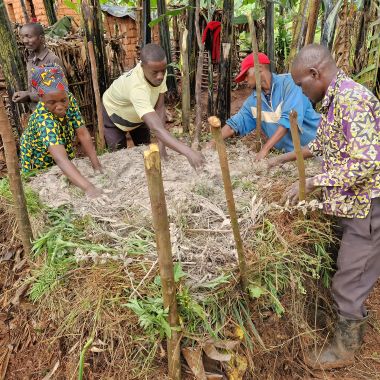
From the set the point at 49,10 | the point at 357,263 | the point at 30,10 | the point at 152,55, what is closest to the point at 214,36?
the point at 152,55

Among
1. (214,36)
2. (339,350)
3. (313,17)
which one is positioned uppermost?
(313,17)

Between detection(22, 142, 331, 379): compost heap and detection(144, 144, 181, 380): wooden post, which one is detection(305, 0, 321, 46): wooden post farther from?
detection(144, 144, 181, 380): wooden post

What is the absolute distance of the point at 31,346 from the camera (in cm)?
214

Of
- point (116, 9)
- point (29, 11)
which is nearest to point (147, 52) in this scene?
point (116, 9)

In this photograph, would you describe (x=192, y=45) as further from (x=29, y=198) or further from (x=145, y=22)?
(x=29, y=198)

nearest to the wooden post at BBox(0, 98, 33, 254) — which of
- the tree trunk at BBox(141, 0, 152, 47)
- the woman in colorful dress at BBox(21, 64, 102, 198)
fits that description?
the woman in colorful dress at BBox(21, 64, 102, 198)

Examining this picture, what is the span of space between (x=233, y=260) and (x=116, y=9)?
7.20 m

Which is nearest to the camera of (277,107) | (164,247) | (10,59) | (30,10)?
(164,247)

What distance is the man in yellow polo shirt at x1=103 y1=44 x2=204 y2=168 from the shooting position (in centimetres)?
280

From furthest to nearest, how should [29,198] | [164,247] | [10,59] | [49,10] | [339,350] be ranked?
1. [49,10]
2. [10,59]
3. [29,198]
4. [339,350]
5. [164,247]

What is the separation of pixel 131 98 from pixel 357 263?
1.98m

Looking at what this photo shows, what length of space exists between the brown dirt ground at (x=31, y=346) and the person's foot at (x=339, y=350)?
6 cm

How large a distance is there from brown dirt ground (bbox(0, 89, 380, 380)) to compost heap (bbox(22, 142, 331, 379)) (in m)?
0.04

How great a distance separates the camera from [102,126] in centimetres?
374
